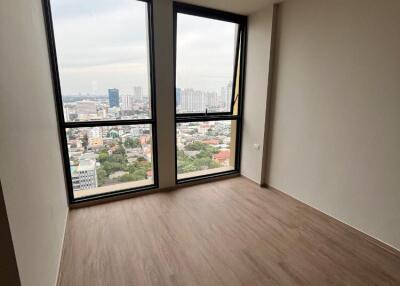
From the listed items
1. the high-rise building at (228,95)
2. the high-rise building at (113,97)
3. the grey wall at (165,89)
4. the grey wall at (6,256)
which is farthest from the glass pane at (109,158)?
the grey wall at (6,256)

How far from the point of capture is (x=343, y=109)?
2264 mm

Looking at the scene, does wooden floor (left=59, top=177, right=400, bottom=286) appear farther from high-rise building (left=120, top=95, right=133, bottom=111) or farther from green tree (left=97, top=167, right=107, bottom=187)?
high-rise building (left=120, top=95, right=133, bottom=111)

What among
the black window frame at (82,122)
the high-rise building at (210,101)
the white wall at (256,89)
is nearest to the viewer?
the black window frame at (82,122)

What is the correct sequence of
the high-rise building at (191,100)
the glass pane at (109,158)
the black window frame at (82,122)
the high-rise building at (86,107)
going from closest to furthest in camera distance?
the black window frame at (82,122) → the high-rise building at (86,107) → the glass pane at (109,158) → the high-rise building at (191,100)

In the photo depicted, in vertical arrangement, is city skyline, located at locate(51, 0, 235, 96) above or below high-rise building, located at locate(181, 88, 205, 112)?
above

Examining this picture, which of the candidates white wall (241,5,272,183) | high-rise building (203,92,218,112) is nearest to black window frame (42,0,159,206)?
high-rise building (203,92,218,112)

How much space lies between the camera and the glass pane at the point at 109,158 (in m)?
2.68

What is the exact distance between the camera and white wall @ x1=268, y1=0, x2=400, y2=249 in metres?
1.94

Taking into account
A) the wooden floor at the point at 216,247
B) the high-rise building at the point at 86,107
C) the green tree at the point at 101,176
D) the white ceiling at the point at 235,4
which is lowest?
the wooden floor at the point at 216,247

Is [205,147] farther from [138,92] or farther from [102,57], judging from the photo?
[102,57]

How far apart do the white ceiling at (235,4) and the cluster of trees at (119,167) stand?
2.05 m

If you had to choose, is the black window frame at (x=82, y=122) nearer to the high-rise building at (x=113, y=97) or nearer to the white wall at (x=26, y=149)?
the high-rise building at (x=113, y=97)

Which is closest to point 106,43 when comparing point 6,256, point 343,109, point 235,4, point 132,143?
point 132,143

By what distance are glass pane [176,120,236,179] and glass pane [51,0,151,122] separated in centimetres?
81
